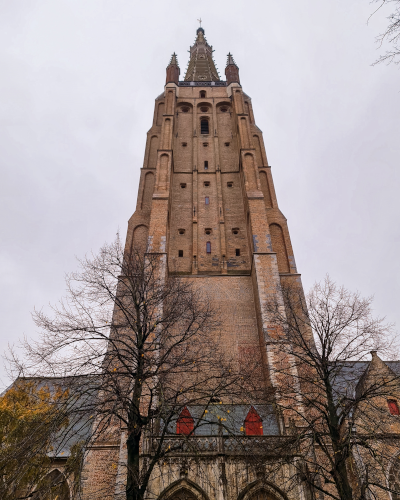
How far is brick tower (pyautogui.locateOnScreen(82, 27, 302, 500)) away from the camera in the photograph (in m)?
14.3

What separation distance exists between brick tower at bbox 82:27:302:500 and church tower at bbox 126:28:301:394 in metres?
0.06

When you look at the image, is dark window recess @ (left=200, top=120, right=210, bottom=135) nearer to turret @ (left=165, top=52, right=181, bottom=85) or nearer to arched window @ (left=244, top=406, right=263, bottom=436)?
turret @ (left=165, top=52, right=181, bottom=85)

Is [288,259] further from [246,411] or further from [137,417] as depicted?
[137,417]

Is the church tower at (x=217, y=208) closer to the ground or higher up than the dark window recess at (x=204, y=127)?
closer to the ground

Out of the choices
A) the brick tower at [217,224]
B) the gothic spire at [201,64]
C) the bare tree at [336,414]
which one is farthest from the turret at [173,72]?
the bare tree at [336,414]

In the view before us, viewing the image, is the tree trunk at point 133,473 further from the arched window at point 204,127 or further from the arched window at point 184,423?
the arched window at point 204,127

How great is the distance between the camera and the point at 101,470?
16000 mm

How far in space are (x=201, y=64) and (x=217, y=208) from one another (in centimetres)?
2448

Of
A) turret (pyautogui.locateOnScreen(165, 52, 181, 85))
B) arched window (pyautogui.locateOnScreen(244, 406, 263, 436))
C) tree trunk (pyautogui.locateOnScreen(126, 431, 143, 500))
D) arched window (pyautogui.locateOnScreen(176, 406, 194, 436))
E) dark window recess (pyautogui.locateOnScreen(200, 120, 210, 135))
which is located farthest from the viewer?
turret (pyautogui.locateOnScreen(165, 52, 181, 85))

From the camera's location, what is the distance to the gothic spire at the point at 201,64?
4162cm

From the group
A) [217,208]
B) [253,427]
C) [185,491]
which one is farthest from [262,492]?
[217,208]

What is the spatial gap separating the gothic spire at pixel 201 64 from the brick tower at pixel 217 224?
354cm

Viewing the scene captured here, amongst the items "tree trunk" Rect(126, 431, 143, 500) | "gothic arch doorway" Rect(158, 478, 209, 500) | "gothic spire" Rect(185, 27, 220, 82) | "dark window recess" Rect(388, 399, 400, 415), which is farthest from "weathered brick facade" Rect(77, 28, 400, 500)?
"dark window recess" Rect(388, 399, 400, 415)

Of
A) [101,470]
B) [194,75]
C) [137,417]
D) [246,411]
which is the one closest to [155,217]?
[246,411]
